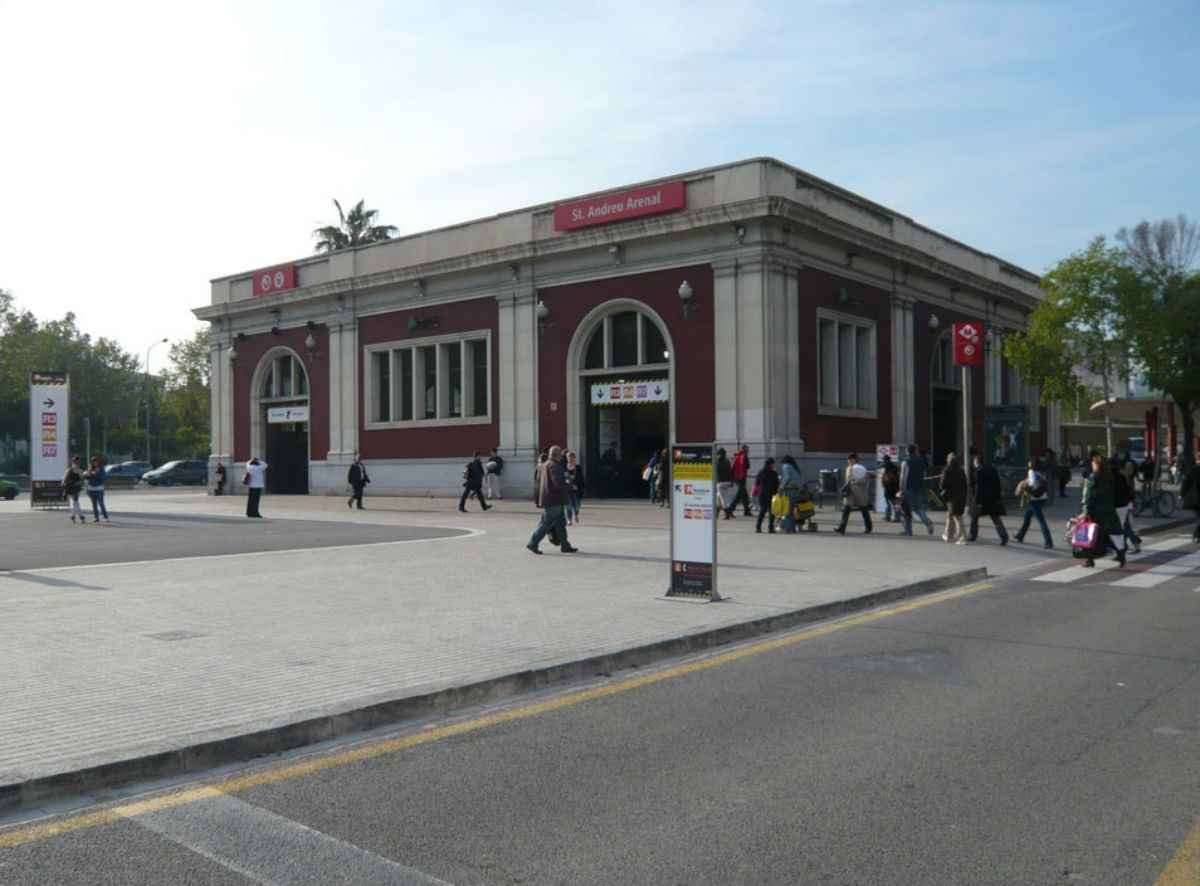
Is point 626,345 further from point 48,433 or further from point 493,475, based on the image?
point 48,433

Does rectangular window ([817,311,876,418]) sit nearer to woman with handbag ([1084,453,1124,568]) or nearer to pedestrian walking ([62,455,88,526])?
woman with handbag ([1084,453,1124,568])

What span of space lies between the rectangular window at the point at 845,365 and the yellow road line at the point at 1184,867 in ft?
88.2

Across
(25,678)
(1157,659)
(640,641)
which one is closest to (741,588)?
(640,641)

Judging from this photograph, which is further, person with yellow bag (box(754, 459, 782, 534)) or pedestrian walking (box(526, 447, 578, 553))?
person with yellow bag (box(754, 459, 782, 534))

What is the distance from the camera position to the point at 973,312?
40125 millimetres

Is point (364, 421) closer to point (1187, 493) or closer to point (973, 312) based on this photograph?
point (973, 312)

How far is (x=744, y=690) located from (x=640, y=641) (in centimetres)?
153

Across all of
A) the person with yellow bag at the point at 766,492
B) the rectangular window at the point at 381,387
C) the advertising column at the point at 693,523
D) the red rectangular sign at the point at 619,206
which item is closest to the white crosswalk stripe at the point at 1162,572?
the advertising column at the point at 693,523

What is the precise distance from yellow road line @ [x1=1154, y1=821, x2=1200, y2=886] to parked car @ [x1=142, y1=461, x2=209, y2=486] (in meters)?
65.9

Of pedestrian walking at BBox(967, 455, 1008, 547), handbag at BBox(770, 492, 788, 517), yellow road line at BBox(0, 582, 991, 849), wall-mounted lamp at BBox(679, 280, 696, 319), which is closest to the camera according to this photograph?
yellow road line at BBox(0, 582, 991, 849)

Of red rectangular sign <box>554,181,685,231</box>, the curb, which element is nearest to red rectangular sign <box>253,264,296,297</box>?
red rectangular sign <box>554,181,685,231</box>

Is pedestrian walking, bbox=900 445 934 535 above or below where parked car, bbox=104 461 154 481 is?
above

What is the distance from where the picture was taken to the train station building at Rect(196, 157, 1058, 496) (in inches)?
1161

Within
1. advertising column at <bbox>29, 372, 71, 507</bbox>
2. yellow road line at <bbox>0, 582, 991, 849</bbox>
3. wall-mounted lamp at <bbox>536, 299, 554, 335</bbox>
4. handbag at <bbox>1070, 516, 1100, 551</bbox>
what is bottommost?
yellow road line at <bbox>0, 582, 991, 849</bbox>
